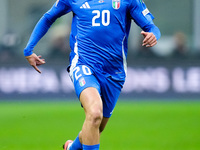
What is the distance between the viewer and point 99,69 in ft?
22.5

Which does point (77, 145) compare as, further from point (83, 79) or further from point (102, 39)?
point (102, 39)

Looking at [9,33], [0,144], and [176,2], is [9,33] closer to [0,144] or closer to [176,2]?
[176,2]

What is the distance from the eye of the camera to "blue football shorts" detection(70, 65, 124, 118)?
6621 millimetres

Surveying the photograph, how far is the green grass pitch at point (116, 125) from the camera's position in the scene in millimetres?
9406

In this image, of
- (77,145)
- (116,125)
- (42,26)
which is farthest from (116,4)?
(116,125)

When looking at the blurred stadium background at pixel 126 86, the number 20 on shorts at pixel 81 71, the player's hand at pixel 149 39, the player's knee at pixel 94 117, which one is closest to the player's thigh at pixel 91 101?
the player's knee at pixel 94 117

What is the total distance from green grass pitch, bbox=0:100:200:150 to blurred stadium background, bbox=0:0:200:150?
0.06 ft

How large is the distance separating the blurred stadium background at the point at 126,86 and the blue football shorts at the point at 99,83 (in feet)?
7.04

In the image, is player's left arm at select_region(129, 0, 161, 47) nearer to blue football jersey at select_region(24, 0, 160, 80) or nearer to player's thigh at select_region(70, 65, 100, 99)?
blue football jersey at select_region(24, 0, 160, 80)

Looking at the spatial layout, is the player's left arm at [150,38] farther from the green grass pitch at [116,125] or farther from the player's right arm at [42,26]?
the green grass pitch at [116,125]

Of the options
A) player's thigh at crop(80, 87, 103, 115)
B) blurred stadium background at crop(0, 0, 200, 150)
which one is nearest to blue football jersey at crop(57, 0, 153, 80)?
player's thigh at crop(80, 87, 103, 115)

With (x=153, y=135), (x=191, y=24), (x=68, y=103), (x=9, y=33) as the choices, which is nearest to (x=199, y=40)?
(x=191, y=24)

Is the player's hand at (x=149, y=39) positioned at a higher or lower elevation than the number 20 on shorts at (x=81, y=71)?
higher

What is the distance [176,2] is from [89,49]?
454 inches
